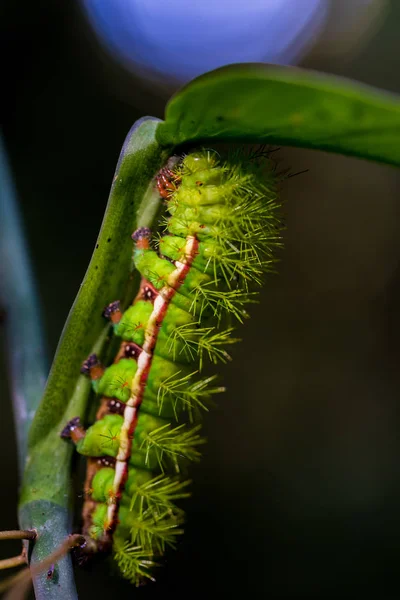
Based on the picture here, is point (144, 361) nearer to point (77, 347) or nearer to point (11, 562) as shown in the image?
point (77, 347)

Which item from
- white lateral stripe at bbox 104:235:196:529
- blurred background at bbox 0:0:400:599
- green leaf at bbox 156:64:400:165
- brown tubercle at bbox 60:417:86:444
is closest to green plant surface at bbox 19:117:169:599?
brown tubercle at bbox 60:417:86:444

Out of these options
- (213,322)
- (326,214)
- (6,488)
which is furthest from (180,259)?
(326,214)

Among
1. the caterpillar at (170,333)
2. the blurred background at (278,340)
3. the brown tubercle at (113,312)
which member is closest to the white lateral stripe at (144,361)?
the caterpillar at (170,333)

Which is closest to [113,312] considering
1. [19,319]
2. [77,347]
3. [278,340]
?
[77,347]

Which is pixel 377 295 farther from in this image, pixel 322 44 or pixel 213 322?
pixel 213 322

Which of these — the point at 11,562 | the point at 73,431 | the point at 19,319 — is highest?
the point at 19,319
